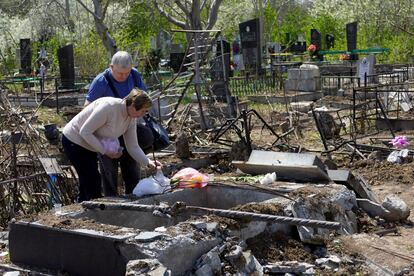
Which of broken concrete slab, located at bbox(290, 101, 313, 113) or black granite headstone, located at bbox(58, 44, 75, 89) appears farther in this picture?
black granite headstone, located at bbox(58, 44, 75, 89)

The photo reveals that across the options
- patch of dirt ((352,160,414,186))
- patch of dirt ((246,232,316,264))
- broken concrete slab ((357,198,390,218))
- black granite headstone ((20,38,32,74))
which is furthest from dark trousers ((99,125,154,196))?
black granite headstone ((20,38,32,74))

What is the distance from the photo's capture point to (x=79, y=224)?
5.45 m

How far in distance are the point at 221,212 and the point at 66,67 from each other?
1742 centimetres

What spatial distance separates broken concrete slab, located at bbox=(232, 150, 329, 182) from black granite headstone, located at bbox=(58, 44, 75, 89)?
15.1 meters

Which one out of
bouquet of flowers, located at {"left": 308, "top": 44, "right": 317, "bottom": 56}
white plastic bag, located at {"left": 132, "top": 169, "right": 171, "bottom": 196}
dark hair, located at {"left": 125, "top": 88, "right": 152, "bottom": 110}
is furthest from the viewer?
bouquet of flowers, located at {"left": 308, "top": 44, "right": 317, "bottom": 56}

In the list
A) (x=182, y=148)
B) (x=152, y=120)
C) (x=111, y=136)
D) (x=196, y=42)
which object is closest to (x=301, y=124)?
(x=196, y=42)

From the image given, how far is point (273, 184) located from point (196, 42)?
24.4ft

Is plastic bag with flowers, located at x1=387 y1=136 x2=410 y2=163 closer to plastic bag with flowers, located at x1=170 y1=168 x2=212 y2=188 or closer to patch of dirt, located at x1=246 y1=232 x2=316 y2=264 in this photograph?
plastic bag with flowers, located at x1=170 y1=168 x2=212 y2=188

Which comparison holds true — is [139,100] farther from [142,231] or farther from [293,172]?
[293,172]

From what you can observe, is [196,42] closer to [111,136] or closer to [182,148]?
[182,148]

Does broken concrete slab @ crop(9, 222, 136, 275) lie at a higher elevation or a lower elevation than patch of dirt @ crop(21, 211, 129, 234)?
lower

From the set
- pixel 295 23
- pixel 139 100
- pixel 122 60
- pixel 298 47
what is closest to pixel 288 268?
pixel 139 100

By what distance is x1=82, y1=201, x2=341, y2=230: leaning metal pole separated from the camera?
16.4ft

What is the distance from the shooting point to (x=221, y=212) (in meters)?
5.52
